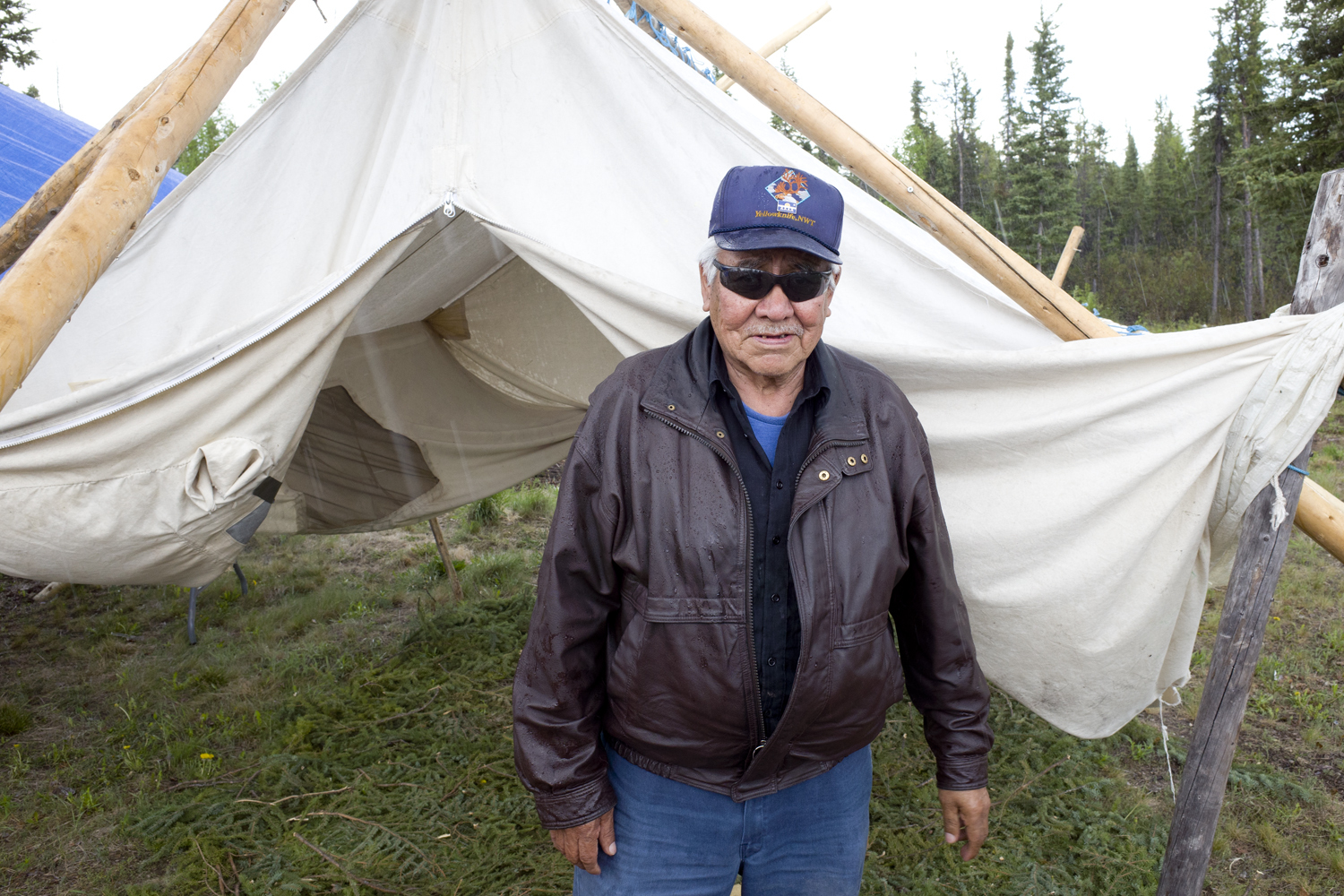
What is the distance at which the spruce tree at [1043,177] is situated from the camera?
1288 inches

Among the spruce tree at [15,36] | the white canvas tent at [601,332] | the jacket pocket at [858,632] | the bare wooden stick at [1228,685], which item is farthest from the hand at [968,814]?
the spruce tree at [15,36]

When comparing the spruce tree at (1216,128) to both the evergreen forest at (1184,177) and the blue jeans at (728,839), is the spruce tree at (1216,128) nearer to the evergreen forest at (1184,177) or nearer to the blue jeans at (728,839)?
the evergreen forest at (1184,177)

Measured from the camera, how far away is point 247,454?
7.34 feet

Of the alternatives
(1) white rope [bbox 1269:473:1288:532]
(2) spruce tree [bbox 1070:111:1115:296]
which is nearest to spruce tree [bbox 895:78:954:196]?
(2) spruce tree [bbox 1070:111:1115:296]

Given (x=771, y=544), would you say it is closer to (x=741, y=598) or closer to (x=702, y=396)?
(x=741, y=598)

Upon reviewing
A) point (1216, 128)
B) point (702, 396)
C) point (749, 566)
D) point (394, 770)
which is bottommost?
point (394, 770)

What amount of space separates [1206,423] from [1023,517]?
47 cm

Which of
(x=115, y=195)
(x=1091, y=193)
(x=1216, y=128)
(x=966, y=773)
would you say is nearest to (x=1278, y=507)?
(x=966, y=773)

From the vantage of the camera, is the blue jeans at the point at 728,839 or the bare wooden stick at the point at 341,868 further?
the bare wooden stick at the point at 341,868

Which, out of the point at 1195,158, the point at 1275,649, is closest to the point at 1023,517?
the point at 1275,649

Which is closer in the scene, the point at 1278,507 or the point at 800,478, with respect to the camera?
the point at 800,478

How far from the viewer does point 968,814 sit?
5.55 ft

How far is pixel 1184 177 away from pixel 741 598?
2006 inches

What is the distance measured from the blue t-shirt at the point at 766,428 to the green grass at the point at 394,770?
6.48 ft
